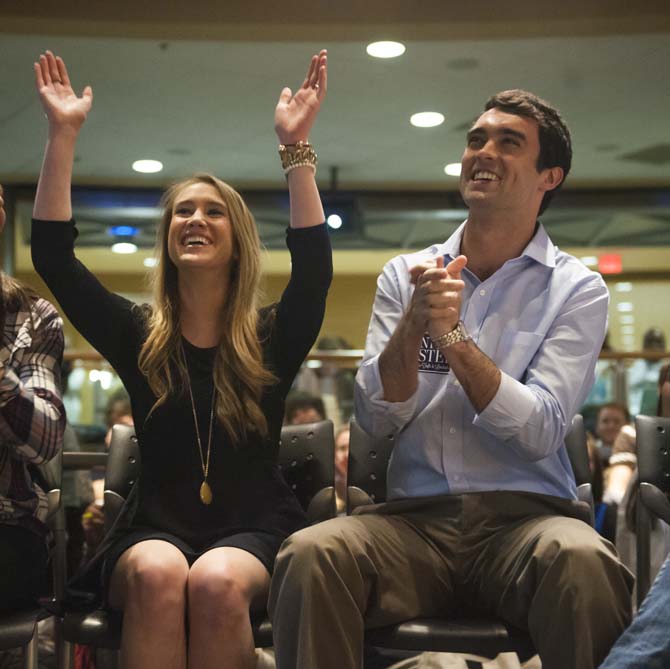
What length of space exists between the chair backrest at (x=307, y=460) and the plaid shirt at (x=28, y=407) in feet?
1.82

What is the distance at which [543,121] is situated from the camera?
7.70 feet

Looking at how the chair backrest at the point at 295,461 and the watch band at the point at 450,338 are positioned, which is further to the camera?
the chair backrest at the point at 295,461

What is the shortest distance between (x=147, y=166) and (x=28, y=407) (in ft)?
21.5

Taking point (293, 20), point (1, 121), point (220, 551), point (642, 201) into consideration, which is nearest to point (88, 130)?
point (1, 121)

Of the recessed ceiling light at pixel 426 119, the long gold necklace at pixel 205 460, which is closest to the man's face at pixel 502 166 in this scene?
the long gold necklace at pixel 205 460

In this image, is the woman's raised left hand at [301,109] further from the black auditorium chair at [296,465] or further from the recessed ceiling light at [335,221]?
the recessed ceiling light at [335,221]

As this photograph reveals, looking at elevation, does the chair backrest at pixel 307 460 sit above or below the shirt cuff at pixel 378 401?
below

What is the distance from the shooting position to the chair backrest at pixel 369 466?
94.7 inches

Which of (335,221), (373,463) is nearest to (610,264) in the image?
(335,221)

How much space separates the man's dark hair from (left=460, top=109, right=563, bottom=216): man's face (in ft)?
0.04

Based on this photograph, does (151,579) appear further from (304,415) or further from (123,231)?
(123,231)

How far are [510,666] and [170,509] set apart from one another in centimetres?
131

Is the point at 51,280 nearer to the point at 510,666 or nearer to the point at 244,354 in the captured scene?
the point at 244,354

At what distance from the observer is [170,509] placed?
7.17 ft
